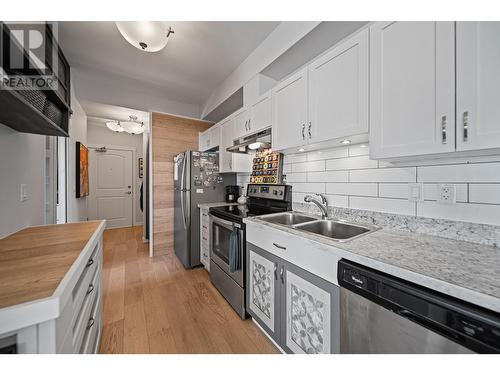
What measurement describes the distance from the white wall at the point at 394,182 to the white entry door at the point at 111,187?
4791 mm

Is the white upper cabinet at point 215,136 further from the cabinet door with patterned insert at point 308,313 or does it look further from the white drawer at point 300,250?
the cabinet door with patterned insert at point 308,313

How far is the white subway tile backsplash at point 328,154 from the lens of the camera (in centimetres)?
163

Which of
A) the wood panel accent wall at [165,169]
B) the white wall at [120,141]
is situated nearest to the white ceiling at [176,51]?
the wood panel accent wall at [165,169]

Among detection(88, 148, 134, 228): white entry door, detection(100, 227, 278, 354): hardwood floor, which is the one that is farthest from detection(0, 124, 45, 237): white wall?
detection(88, 148, 134, 228): white entry door

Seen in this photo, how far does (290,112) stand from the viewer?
1.66m

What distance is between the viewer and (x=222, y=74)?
8.77ft

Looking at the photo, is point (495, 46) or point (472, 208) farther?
point (472, 208)

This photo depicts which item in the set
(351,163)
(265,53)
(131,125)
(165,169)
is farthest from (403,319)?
(131,125)

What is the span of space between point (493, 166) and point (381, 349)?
106 centimetres

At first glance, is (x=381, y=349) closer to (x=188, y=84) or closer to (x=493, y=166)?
(x=493, y=166)

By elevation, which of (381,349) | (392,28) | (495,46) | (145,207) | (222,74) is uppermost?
(222,74)

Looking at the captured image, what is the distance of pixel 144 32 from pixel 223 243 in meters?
1.97

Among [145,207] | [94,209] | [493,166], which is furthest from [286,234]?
[94,209]

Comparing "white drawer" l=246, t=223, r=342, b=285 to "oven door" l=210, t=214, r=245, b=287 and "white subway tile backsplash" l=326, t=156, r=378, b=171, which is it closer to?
"oven door" l=210, t=214, r=245, b=287
